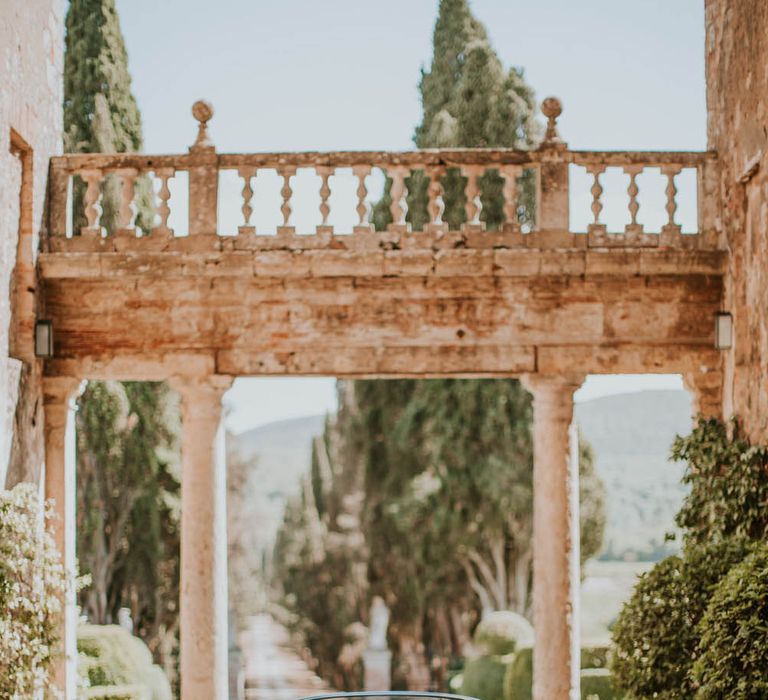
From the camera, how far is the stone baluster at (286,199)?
39.1 feet

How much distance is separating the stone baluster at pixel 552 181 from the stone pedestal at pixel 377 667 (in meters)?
17.4

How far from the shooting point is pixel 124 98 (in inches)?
837

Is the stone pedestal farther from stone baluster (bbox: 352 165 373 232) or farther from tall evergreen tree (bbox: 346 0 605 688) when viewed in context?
stone baluster (bbox: 352 165 373 232)

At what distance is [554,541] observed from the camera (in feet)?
39.0

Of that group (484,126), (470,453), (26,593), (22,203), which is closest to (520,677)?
(470,453)

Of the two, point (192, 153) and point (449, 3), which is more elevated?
point (449, 3)

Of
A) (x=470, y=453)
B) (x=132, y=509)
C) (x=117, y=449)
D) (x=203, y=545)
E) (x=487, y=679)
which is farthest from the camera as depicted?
(x=470, y=453)

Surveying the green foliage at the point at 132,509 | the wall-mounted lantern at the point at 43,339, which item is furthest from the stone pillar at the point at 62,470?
the green foliage at the point at 132,509

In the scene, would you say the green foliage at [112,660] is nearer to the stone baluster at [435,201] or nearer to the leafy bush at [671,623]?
the leafy bush at [671,623]

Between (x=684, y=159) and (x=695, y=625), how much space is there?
186 inches

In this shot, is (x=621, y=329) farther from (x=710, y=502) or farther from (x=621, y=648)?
(x=621, y=648)

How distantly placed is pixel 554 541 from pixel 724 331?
108 inches

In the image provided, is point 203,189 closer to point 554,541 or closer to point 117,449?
point 554,541

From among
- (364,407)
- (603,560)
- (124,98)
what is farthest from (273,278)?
(603,560)
